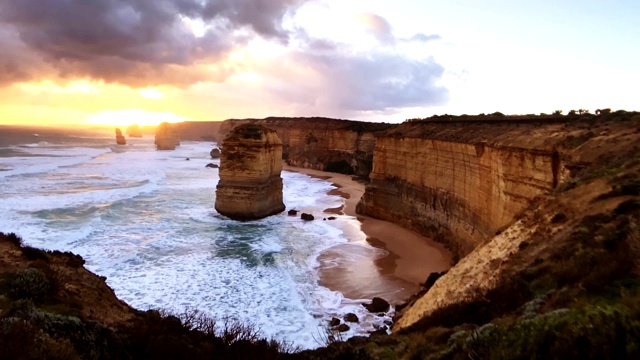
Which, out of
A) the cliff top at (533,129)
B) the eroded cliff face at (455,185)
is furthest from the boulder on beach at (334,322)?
the cliff top at (533,129)

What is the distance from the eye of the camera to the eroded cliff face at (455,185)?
49.4ft

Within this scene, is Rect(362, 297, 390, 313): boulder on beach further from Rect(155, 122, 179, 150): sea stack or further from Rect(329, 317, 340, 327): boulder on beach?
Rect(155, 122, 179, 150): sea stack

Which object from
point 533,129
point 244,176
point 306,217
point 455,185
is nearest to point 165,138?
point 244,176

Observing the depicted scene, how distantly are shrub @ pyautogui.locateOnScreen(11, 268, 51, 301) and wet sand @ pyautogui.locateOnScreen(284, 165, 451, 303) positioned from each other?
10.1 m

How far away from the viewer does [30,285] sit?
7.12 metres

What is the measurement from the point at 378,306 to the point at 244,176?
50.8 ft

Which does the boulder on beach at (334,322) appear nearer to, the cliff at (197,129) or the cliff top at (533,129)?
the cliff top at (533,129)

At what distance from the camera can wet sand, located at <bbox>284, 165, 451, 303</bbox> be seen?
1622 centimetres

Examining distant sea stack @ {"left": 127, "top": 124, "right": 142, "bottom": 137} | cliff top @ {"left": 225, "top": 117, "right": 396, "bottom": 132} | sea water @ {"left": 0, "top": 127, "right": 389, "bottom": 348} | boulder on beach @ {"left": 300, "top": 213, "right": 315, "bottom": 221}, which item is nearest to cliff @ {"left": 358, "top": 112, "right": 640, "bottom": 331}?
sea water @ {"left": 0, "top": 127, "right": 389, "bottom": 348}

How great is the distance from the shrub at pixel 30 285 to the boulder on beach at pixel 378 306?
30.7ft

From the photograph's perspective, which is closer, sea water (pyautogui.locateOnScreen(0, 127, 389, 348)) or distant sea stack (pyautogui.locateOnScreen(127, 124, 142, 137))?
sea water (pyautogui.locateOnScreen(0, 127, 389, 348))

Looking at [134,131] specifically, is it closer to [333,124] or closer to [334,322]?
[333,124]

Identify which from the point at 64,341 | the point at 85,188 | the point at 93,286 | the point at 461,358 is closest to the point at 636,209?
the point at 461,358

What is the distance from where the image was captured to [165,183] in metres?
42.2
